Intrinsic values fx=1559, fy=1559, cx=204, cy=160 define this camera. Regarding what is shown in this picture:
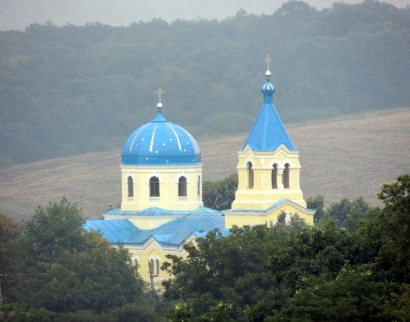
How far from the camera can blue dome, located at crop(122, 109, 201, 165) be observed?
59.8 meters

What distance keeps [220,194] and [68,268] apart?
56.6 feet

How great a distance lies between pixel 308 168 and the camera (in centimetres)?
8575

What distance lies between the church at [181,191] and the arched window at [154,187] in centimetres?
3

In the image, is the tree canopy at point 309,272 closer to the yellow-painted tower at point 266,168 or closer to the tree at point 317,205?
the yellow-painted tower at point 266,168

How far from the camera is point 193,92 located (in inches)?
3883

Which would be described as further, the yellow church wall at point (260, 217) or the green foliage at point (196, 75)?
the green foliage at point (196, 75)

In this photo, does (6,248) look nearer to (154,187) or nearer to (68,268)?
(68,268)

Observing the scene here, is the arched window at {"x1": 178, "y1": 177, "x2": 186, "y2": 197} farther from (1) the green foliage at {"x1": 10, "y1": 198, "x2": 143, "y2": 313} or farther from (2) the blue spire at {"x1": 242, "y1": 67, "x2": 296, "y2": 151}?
(2) the blue spire at {"x1": 242, "y1": 67, "x2": 296, "y2": 151}

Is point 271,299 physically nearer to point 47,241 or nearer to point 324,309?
point 324,309

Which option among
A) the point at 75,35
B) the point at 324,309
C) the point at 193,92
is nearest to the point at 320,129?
the point at 193,92

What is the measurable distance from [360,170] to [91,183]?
1543 cm

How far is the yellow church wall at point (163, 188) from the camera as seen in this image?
6003cm

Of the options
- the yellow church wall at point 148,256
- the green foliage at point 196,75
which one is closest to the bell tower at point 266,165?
the yellow church wall at point 148,256

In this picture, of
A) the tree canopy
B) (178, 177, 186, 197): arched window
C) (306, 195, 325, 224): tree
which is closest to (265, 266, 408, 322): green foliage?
the tree canopy
